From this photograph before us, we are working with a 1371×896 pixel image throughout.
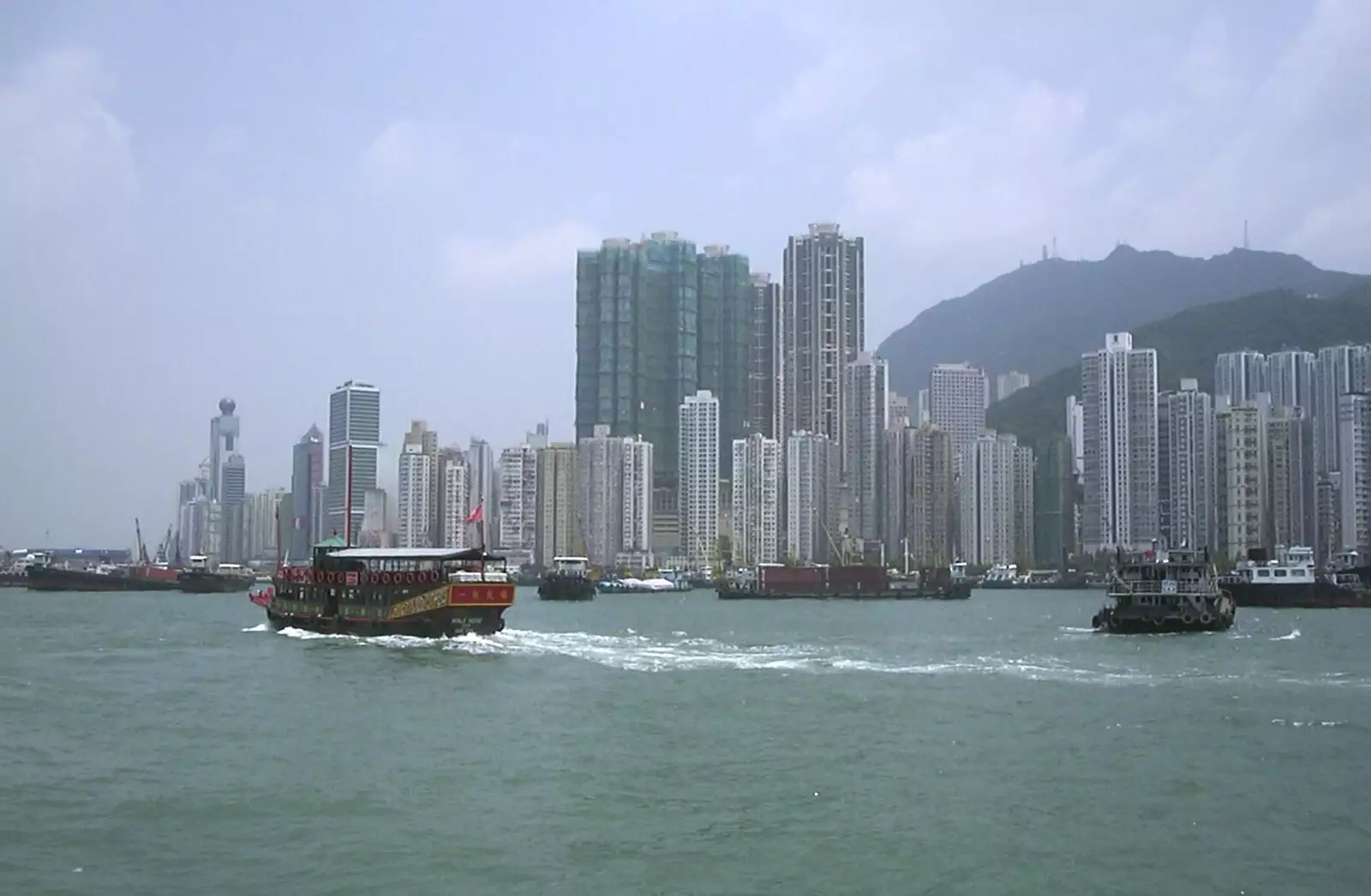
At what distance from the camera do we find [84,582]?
434 ft

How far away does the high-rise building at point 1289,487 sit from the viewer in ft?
487

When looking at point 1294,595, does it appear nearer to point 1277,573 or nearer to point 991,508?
point 1277,573

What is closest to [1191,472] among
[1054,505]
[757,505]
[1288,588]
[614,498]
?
[1054,505]

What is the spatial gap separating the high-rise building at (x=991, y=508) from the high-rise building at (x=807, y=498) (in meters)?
16.8

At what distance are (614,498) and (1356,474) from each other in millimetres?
84535

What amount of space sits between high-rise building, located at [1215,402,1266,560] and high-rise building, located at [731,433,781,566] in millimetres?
51480

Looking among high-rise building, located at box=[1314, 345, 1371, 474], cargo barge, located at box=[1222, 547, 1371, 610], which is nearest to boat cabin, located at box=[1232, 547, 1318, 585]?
cargo barge, located at box=[1222, 547, 1371, 610]

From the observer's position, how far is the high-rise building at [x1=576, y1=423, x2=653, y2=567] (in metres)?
176

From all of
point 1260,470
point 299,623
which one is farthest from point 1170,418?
point 299,623

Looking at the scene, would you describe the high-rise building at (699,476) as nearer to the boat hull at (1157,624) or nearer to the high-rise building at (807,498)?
the high-rise building at (807,498)

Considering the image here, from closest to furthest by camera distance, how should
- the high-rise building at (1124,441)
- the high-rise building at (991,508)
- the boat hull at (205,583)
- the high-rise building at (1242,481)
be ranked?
1. the boat hull at (205,583)
2. the high-rise building at (1242,481)
3. the high-rise building at (1124,441)
4. the high-rise building at (991,508)

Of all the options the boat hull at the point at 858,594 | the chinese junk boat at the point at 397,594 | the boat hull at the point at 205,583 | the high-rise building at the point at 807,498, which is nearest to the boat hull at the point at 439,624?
the chinese junk boat at the point at 397,594

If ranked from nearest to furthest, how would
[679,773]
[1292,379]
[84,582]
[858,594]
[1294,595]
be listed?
[679,773]
[1294,595]
[858,594]
[84,582]
[1292,379]

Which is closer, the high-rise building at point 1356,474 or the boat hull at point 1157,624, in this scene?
the boat hull at point 1157,624
